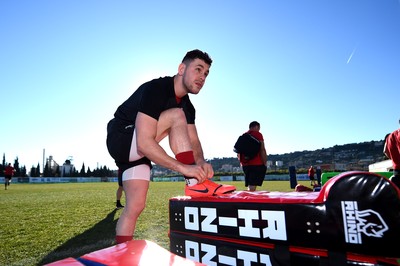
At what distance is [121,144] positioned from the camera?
6.81 feet

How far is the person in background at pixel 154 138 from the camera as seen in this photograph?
182 cm

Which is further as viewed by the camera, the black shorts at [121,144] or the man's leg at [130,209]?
the black shorts at [121,144]

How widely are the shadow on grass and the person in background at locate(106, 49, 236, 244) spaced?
2.90ft

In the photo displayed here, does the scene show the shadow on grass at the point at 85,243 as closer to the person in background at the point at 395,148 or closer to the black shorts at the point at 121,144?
the black shorts at the point at 121,144

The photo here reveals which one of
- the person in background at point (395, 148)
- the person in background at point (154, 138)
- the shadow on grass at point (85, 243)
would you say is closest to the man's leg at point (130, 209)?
the person in background at point (154, 138)

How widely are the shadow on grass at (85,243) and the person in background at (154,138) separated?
88 centimetres

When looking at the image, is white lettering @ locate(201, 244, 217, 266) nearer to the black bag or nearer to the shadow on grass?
the shadow on grass

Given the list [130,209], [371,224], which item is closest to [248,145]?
[130,209]

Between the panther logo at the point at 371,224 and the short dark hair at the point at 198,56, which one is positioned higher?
the short dark hair at the point at 198,56

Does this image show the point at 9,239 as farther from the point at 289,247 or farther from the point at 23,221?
the point at 289,247

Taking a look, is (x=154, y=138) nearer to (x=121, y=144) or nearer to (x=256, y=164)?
(x=121, y=144)

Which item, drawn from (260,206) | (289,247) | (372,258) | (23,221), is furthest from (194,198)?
(23,221)

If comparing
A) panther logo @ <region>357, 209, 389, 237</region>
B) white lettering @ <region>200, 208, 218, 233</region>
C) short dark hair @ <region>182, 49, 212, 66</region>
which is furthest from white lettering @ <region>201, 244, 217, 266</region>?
short dark hair @ <region>182, 49, 212, 66</region>

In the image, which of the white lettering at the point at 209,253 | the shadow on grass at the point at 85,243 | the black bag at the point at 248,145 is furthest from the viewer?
the black bag at the point at 248,145
